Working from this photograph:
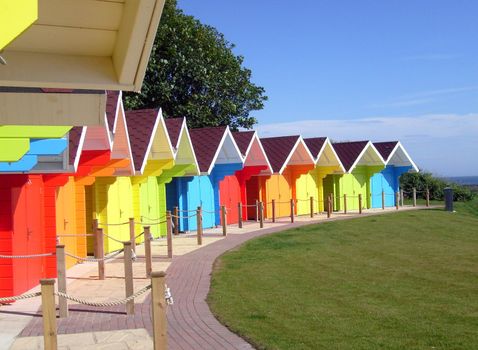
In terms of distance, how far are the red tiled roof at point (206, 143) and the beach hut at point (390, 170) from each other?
46.5 feet

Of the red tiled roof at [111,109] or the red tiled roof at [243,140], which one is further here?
the red tiled roof at [243,140]

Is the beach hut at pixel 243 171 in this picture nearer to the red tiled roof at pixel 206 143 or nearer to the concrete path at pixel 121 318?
the red tiled roof at pixel 206 143

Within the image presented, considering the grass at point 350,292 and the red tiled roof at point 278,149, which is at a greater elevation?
the red tiled roof at point 278,149

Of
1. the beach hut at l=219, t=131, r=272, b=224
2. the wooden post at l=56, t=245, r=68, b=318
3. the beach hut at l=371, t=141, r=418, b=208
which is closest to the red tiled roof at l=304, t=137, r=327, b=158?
the beach hut at l=219, t=131, r=272, b=224

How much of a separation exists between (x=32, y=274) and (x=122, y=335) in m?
5.10

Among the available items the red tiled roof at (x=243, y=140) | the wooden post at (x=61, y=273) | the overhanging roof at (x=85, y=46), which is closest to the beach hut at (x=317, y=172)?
the red tiled roof at (x=243, y=140)

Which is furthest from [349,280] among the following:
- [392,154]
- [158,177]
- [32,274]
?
[392,154]

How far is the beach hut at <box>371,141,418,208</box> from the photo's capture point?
3816 centimetres

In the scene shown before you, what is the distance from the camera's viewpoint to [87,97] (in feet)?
21.0

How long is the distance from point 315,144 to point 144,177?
14.0 metres

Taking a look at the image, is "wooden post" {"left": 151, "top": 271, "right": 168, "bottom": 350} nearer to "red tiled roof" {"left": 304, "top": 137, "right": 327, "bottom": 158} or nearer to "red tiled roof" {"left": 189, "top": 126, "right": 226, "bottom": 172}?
"red tiled roof" {"left": 189, "top": 126, "right": 226, "bottom": 172}

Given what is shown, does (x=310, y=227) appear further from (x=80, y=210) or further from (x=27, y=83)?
(x=27, y=83)

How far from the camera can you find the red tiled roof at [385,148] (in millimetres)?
37656

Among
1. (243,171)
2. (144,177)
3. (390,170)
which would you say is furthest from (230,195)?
(390,170)
